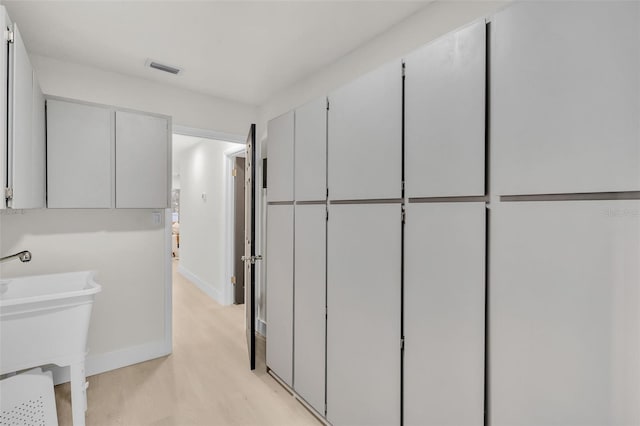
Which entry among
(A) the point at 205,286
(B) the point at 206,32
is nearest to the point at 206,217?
(A) the point at 205,286

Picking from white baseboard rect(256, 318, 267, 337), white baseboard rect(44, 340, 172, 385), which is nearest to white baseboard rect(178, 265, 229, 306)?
white baseboard rect(256, 318, 267, 337)

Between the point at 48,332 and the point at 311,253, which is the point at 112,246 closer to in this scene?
the point at 48,332

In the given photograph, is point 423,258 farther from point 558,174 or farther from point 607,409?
point 607,409

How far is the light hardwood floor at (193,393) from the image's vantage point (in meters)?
2.04

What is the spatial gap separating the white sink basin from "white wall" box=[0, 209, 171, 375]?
2.58ft

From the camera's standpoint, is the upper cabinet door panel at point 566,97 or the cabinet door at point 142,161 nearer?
the upper cabinet door panel at point 566,97

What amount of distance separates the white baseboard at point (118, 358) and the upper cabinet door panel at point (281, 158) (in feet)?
5.86

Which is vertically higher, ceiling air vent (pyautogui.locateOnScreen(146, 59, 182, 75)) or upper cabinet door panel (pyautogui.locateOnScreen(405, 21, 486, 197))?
ceiling air vent (pyautogui.locateOnScreen(146, 59, 182, 75))

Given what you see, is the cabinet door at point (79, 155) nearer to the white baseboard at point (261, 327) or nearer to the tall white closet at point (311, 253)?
the tall white closet at point (311, 253)

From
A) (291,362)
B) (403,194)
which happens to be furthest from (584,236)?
(291,362)

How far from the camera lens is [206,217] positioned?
503cm

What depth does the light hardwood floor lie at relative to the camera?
2.04m

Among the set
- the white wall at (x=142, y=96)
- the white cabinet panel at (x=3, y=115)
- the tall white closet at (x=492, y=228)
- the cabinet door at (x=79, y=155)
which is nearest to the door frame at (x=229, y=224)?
the white wall at (x=142, y=96)

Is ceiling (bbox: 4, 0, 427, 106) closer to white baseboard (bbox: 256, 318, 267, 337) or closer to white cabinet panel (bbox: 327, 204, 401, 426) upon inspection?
white cabinet panel (bbox: 327, 204, 401, 426)
